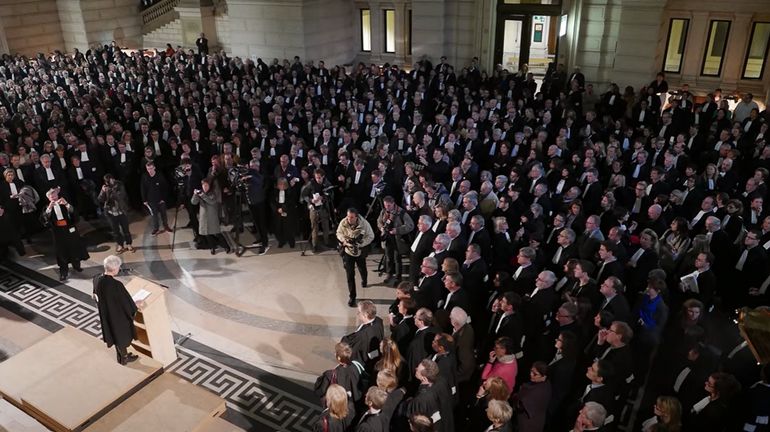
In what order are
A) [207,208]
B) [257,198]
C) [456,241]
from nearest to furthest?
[456,241] → [207,208] → [257,198]

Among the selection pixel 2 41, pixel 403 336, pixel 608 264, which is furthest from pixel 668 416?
pixel 2 41

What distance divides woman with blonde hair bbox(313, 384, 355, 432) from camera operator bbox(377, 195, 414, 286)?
428 centimetres

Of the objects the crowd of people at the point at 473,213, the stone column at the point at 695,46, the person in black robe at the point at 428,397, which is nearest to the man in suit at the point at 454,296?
the crowd of people at the point at 473,213

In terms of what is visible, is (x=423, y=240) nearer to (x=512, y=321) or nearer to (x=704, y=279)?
(x=512, y=321)

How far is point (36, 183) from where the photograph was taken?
11656 millimetres

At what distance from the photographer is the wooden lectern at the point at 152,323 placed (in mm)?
7328

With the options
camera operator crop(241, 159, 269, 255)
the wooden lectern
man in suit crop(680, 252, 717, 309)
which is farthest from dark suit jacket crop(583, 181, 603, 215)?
the wooden lectern

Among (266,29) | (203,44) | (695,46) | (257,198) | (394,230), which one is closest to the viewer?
(394,230)

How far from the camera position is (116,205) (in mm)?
10906

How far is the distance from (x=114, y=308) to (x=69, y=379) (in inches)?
44.6

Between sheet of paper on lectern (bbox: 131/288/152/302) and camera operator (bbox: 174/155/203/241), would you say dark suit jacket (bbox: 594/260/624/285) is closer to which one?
sheet of paper on lectern (bbox: 131/288/152/302)

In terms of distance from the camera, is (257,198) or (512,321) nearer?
(512,321)

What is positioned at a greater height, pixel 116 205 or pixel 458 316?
pixel 458 316

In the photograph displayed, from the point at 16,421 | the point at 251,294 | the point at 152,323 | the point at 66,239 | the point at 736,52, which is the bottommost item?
the point at 16,421
